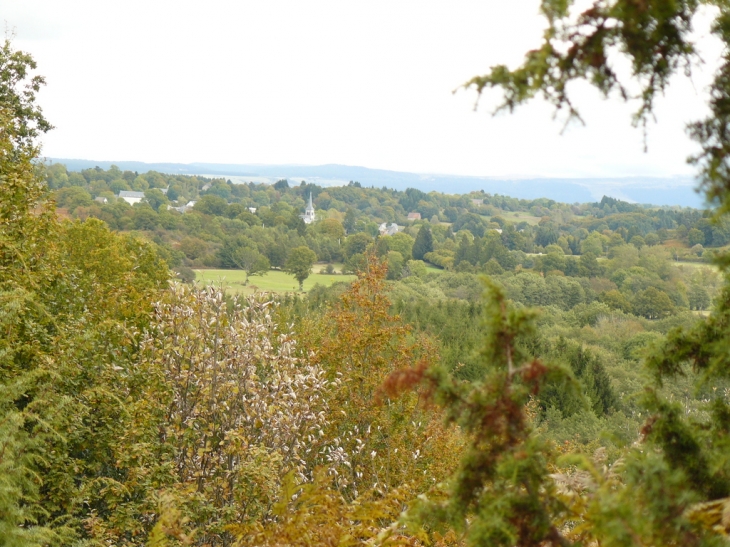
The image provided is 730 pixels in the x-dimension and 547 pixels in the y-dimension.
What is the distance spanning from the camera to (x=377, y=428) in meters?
10.2

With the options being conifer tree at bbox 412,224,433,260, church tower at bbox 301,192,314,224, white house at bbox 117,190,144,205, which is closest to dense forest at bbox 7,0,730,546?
conifer tree at bbox 412,224,433,260

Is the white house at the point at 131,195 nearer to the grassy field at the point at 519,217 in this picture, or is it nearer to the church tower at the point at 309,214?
the church tower at the point at 309,214

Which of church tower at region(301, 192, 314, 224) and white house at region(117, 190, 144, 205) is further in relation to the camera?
church tower at region(301, 192, 314, 224)

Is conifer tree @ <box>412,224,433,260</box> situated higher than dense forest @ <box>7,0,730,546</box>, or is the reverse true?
dense forest @ <box>7,0,730,546</box>

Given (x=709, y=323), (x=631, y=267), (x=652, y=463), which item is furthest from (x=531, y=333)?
(x=631, y=267)

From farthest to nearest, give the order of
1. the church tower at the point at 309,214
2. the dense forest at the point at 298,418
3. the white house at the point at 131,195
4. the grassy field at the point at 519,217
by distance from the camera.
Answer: the grassy field at the point at 519,217
the church tower at the point at 309,214
the white house at the point at 131,195
the dense forest at the point at 298,418

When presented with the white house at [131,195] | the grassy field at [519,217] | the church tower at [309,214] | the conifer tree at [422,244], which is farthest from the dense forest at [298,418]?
the grassy field at [519,217]

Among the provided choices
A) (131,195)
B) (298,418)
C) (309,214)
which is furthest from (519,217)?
(298,418)

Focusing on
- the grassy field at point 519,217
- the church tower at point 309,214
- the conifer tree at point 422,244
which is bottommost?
the conifer tree at point 422,244

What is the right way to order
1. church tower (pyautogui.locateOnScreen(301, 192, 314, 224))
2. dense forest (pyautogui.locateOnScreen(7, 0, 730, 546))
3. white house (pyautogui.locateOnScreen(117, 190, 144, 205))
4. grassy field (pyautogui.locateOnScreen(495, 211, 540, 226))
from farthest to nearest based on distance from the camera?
grassy field (pyautogui.locateOnScreen(495, 211, 540, 226)) < church tower (pyautogui.locateOnScreen(301, 192, 314, 224)) < white house (pyautogui.locateOnScreen(117, 190, 144, 205)) < dense forest (pyautogui.locateOnScreen(7, 0, 730, 546))

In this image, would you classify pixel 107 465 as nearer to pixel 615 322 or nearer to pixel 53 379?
pixel 53 379

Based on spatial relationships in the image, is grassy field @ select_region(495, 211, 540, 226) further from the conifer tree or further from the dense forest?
the dense forest

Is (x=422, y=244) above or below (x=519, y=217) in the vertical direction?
below

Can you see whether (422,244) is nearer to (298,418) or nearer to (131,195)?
(131,195)
